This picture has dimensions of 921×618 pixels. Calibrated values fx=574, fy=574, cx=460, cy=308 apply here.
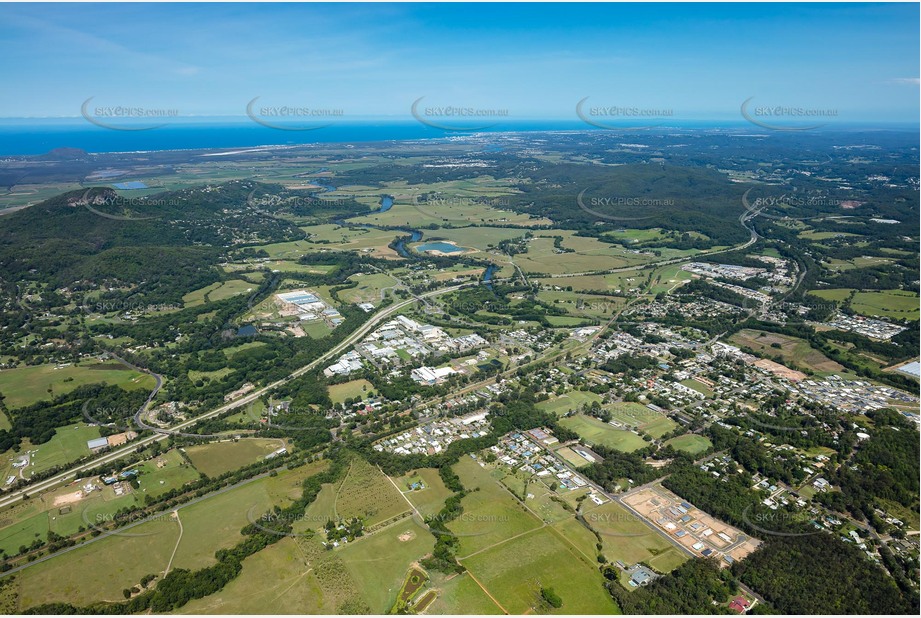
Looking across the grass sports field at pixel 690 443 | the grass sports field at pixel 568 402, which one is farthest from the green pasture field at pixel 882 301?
the grass sports field at pixel 568 402

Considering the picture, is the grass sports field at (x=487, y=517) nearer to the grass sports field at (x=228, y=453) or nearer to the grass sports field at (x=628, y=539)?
the grass sports field at (x=628, y=539)

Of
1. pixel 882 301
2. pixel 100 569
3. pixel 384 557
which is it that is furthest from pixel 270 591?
pixel 882 301

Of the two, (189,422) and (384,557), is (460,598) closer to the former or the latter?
(384,557)

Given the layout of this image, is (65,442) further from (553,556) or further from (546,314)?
(546,314)

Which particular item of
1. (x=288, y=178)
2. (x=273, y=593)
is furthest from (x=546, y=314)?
(x=288, y=178)

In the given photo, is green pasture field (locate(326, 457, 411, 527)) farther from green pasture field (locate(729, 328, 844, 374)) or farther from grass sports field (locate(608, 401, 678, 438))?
green pasture field (locate(729, 328, 844, 374))

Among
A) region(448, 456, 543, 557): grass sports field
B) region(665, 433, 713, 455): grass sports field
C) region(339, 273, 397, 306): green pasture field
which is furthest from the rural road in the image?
region(665, 433, 713, 455): grass sports field

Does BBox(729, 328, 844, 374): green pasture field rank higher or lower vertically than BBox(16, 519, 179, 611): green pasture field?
lower
